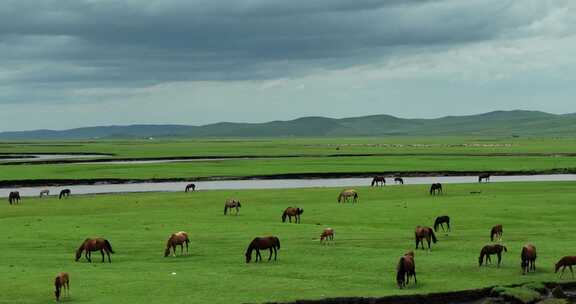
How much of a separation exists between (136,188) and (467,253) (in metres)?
48.9

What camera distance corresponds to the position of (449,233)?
34.7m

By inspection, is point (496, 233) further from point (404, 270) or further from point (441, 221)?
point (404, 270)

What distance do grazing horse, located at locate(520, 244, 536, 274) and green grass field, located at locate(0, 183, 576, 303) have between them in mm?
330

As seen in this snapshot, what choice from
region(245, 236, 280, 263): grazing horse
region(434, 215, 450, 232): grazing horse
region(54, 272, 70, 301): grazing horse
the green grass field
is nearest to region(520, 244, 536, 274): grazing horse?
the green grass field

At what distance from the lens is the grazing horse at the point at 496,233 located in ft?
101

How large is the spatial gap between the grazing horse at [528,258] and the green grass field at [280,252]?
1.08ft

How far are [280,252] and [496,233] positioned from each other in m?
9.86

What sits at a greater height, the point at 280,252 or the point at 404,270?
the point at 404,270

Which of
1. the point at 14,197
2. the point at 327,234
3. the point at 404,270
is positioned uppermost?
the point at 14,197

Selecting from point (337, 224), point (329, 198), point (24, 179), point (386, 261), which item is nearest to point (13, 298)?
point (386, 261)

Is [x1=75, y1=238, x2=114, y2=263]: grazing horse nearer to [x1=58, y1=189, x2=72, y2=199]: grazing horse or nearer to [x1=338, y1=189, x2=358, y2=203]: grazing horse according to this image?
[x1=338, y1=189, x2=358, y2=203]: grazing horse

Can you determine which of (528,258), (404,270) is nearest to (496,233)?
(528,258)

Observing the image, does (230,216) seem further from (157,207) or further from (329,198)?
(329,198)

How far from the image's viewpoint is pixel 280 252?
29.6 m
